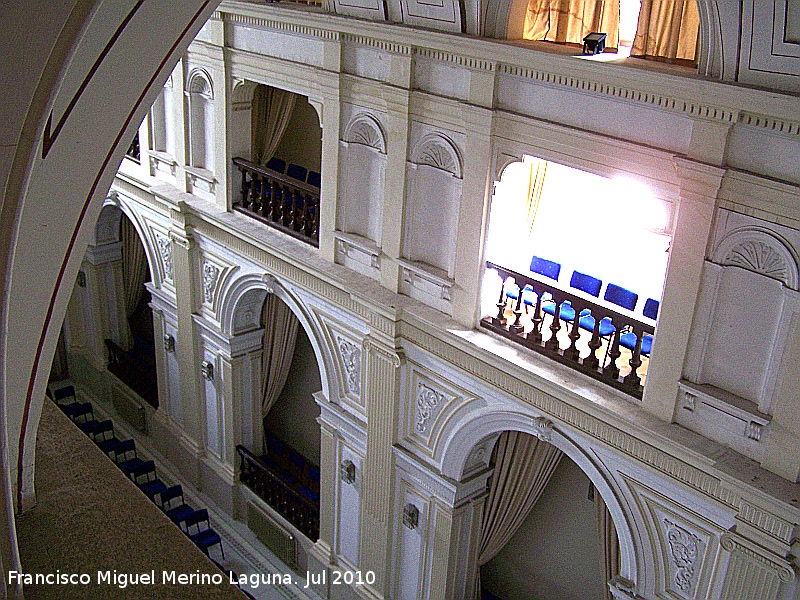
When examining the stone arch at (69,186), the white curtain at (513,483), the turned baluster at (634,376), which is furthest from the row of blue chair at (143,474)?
the stone arch at (69,186)

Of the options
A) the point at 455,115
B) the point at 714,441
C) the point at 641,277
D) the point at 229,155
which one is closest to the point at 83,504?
the point at 714,441

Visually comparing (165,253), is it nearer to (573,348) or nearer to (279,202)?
(279,202)

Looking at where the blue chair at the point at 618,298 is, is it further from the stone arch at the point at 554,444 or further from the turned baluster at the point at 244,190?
the turned baluster at the point at 244,190

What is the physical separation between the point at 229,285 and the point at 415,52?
479 centimetres

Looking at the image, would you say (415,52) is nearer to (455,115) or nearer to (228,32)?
(455,115)

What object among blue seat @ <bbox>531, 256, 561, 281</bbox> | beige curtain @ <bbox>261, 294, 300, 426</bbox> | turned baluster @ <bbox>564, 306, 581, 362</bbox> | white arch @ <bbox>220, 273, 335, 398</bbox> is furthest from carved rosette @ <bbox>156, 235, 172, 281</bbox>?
turned baluster @ <bbox>564, 306, 581, 362</bbox>

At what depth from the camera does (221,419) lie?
13133mm

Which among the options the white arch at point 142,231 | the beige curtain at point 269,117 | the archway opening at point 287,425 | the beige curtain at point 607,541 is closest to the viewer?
the beige curtain at point 607,541

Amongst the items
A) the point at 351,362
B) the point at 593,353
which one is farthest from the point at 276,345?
the point at 593,353

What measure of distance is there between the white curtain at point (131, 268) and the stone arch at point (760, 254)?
11904 mm

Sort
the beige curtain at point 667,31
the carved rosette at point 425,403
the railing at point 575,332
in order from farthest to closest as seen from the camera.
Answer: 1. the carved rosette at point 425,403
2. the railing at point 575,332
3. the beige curtain at point 667,31

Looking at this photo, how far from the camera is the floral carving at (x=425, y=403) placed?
30.8ft

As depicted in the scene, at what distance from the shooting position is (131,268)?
16.4 meters

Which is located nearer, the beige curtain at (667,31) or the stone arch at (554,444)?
the beige curtain at (667,31)
